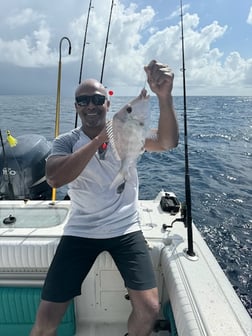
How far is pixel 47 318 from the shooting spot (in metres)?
2.11

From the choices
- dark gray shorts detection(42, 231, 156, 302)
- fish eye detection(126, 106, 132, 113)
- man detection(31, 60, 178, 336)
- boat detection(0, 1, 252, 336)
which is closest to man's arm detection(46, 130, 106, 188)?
man detection(31, 60, 178, 336)

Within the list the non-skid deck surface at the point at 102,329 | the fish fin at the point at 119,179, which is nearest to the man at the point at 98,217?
the fish fin at the point at 119,179

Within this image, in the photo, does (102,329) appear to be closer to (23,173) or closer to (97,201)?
(97,201)

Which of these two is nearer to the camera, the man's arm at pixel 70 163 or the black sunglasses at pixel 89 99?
the man's arm at pixel 70 163

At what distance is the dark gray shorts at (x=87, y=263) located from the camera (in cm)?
219

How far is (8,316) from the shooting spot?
2.71 meters

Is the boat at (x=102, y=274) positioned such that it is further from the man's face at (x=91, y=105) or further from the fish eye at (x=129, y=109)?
the fish eye at (x=129, y=109)

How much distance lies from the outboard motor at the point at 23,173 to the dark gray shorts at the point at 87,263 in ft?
9.35

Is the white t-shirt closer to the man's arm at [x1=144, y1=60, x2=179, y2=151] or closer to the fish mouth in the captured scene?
the fish mouth

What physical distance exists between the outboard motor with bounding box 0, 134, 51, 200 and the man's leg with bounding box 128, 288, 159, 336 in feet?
10.7

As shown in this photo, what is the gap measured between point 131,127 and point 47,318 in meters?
1.49

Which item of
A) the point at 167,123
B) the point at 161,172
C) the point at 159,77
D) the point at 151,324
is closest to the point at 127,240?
the point at 151,324

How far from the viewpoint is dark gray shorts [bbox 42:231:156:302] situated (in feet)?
7.20

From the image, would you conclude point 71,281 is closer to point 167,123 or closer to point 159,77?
point 167,123
